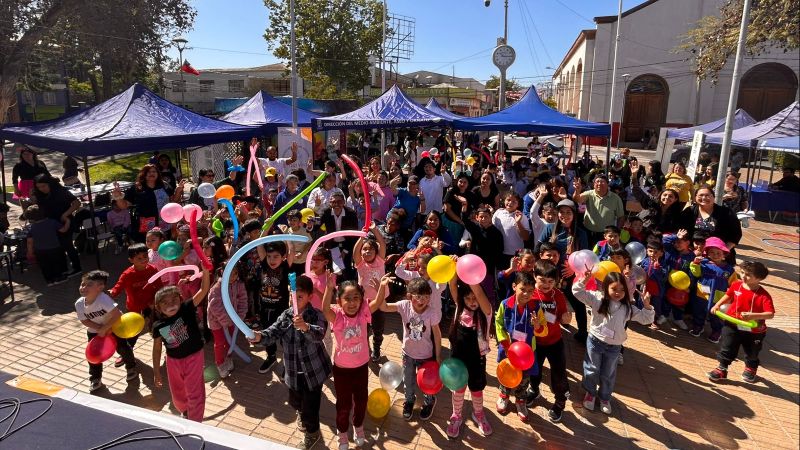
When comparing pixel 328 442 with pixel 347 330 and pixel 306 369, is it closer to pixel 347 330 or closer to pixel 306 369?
pixel 306 369

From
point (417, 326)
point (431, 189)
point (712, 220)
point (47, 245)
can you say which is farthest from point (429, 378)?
point (47, 245)

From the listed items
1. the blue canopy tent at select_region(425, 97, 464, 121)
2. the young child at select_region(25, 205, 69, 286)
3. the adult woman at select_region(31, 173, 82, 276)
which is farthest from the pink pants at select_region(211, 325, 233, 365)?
the blue canopy tent at select_region(425, 97, 464, 121)

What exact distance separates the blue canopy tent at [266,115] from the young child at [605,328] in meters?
10.2

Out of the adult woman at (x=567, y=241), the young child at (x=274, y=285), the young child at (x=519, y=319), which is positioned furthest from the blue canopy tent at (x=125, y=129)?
the young child at (x=519, y=319)

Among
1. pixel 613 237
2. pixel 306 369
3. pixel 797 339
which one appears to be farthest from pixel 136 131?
pixel 797 339

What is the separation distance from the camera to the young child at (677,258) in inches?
220

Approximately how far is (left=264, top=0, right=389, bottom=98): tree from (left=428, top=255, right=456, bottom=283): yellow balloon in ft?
97.3

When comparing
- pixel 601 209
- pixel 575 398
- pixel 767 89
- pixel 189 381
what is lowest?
pixel 575 398

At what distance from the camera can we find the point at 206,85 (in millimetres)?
55000

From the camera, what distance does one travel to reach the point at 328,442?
3.74 m

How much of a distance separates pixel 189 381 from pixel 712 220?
6.10 metres

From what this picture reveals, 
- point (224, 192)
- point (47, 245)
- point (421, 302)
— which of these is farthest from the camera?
point (47, 245)

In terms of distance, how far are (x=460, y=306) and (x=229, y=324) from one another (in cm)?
248

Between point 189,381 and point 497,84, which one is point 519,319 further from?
point 497,84
